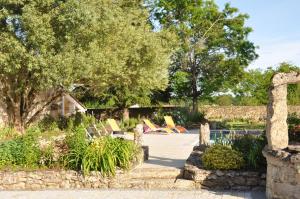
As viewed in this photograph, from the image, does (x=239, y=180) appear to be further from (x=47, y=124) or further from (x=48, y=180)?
(x=47, y=124)

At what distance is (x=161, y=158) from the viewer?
1494 cm

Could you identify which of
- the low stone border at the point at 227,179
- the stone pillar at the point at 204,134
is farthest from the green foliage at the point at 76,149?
the stone pillar at the point at 204,134

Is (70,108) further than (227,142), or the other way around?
(70,108)

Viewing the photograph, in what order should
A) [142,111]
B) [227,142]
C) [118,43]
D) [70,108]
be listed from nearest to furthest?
[227,142] → [118,43] → [70,108] → [142,111]

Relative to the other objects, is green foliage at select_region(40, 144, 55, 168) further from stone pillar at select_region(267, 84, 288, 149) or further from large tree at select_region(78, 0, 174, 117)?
large tree at select_region(78, 0, 174, 117)

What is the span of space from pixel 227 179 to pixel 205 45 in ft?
96.0

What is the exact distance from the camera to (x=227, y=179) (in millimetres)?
11242

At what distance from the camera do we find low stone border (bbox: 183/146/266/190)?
1108 cm

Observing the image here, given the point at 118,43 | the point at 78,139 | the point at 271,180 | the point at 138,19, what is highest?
the point at 138,19

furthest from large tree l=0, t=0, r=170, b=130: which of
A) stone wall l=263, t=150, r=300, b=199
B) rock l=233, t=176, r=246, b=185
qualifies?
stone wall l=263, t=150, r=300, b=199

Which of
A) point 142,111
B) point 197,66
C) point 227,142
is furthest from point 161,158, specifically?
point 197,66

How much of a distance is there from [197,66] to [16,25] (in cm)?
2313

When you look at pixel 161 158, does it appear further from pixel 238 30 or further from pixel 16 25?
pixel 238 30

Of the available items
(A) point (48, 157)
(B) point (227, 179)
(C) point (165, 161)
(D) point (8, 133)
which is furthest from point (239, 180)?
(D) point (8, 133)
